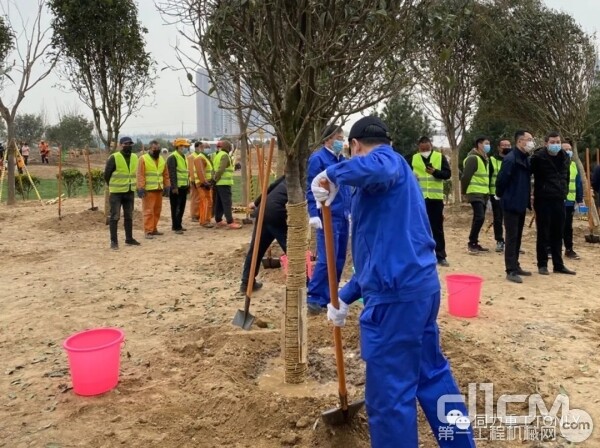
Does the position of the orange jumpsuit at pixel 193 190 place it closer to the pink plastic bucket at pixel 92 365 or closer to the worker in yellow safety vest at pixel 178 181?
the worker in yellow safety vest at pixel 178 181

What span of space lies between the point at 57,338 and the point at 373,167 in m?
3.60

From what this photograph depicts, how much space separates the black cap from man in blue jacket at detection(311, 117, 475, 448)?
0.07 meters

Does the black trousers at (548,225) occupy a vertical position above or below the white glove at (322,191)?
below

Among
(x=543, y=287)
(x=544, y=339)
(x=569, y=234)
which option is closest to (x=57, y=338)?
(x=544, y=339)

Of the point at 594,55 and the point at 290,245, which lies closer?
the point at 290,245

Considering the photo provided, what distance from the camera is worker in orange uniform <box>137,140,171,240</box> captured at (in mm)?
9555

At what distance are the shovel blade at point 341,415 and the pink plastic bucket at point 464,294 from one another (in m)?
2.39

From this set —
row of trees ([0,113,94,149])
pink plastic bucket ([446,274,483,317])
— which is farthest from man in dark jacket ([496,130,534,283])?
row of trees ([0,113,94,149])

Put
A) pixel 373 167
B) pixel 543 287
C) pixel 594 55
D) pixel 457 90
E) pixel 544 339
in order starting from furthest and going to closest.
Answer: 1. pixel 457 90
2. pixel 594 55
3. pixel 543 287
4. pixel 544 339
5. pixel 373 167

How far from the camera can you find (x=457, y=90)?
1268 cm

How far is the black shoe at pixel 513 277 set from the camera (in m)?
6.70

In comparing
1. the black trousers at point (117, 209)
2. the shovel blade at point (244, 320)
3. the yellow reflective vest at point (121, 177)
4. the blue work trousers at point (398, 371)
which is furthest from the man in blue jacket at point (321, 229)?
the black trousers at point (117, 209)

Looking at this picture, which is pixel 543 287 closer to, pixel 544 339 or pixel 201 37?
pixel 544 339

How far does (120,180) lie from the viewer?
8.76m
